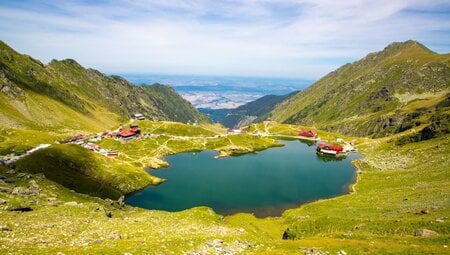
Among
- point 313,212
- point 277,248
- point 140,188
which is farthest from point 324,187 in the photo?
point 277,248

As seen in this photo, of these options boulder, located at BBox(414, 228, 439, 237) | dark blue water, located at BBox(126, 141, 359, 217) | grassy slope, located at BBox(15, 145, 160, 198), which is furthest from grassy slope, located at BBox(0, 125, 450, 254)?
grassy slope, located at BBox(15, 145, 160, 198)

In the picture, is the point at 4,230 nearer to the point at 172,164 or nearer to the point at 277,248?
the point at 277,248

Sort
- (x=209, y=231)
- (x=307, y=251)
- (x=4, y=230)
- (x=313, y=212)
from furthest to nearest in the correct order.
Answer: (x=313, y=212)
(x=209, y=231)
(x=307, y=251)
(x=4, y=230)

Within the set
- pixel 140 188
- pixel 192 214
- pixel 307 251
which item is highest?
pixel 307 251

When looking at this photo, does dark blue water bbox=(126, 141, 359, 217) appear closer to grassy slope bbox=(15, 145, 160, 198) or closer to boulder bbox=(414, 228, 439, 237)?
grassy slope bbox=(15, 145, 160, 198)

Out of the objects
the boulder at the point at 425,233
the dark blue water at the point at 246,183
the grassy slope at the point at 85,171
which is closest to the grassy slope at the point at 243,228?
the boulder at the point at 425,233

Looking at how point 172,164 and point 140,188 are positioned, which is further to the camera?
point 172,164

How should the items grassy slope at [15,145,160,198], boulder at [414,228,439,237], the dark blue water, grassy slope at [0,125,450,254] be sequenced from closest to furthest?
grassy slope at [0,125,450,254] < boulder at [414,228,439,237] < grassy slope at [15,145,160,198] < the dark blue water

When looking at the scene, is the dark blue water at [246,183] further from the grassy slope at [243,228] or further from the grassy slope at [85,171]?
the grassy slope at [243,228]
